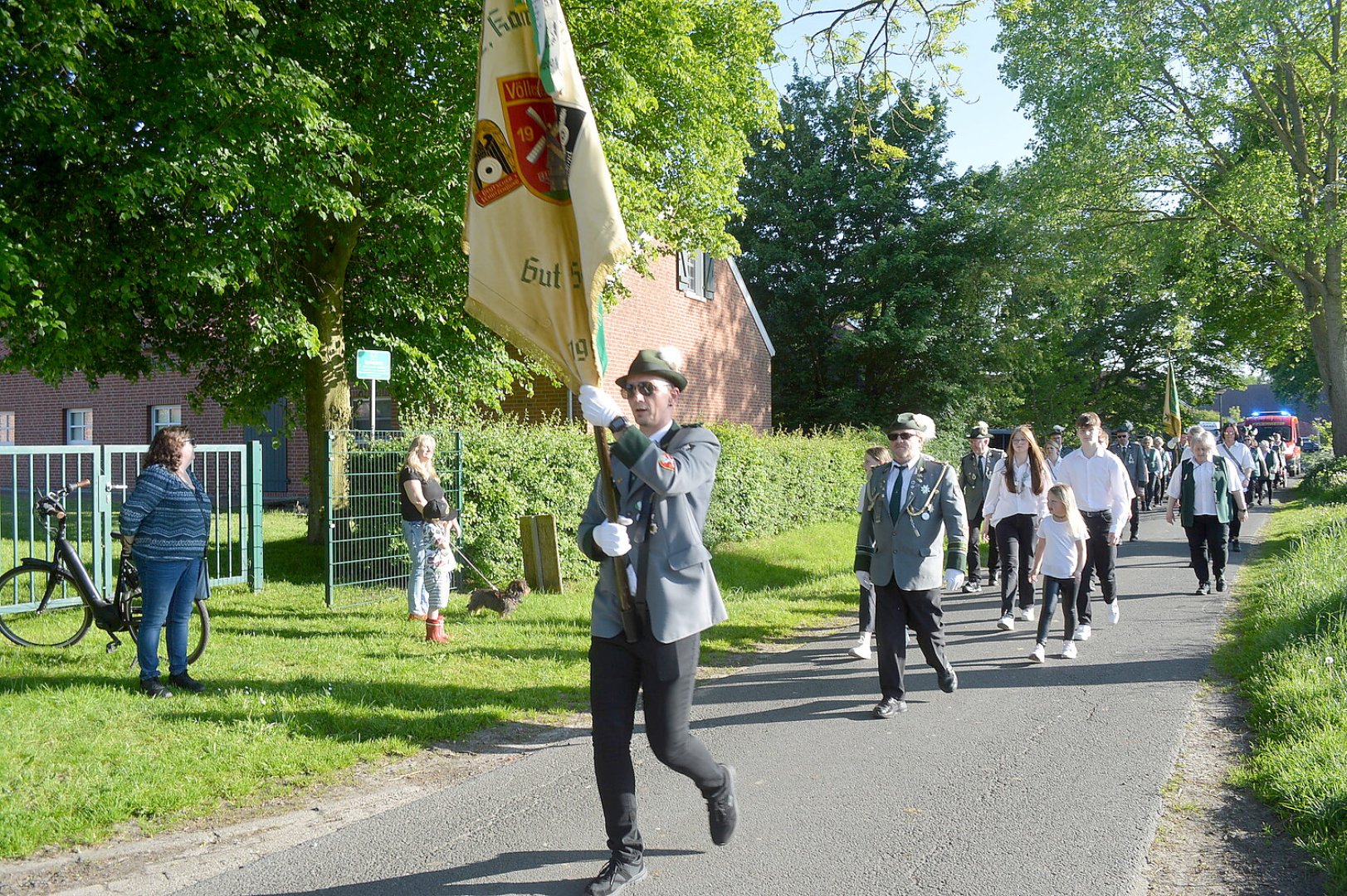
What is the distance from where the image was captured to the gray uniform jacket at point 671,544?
3822 millimetres

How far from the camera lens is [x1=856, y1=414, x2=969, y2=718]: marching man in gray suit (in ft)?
21.8

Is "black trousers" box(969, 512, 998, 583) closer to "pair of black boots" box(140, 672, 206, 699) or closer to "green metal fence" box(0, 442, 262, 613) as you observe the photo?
"green metal fence" box(0, 442, 262, 613)

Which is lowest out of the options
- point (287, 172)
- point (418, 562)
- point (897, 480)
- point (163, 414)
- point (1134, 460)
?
point (418, 562)

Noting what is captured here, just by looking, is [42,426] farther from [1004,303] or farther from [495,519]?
[1004,303]

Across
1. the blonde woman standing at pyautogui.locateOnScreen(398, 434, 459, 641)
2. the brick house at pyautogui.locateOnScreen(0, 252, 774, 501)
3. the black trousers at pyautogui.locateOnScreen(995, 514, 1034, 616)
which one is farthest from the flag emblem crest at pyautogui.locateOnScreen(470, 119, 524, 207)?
the brick house at pyautogui.locateOnScreen(0, 252, 774, 501)

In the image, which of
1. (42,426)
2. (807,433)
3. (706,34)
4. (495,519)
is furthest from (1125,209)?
(42,426)

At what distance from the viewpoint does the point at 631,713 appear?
3.98 m

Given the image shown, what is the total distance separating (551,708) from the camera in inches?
277

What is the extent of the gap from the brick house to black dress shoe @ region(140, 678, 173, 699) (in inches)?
594

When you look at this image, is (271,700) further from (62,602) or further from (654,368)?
(654,368)

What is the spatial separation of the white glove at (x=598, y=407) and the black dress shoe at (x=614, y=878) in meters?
1.73

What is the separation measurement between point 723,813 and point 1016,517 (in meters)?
6.92

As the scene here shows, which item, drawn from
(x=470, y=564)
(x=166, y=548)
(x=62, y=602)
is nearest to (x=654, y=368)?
(x=166, y=548)

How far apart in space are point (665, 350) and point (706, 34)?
Result: 1446cm
